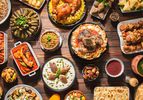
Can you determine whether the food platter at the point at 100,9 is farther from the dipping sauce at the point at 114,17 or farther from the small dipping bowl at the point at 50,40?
the small dipping bowl at the point at 50,40

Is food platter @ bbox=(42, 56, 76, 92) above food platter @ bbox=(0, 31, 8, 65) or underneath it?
underneath

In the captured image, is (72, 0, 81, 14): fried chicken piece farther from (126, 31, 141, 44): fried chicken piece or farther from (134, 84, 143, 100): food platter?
(134, 84, 143, 100): food platter

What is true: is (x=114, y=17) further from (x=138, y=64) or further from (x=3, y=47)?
(x=3, y=47)

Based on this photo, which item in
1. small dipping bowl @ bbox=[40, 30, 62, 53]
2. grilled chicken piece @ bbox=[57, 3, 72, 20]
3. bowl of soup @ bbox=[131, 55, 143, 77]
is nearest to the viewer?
bowl of soup @ bbox=[131, 55, 143, 77]

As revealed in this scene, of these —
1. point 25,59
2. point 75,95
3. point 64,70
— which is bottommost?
point 75,95

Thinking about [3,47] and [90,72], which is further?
[3,47]

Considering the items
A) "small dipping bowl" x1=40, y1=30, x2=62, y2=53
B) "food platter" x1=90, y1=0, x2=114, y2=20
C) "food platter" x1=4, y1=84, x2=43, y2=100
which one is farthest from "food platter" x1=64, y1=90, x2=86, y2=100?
"food platter" x1=90, y1=0, x2=114, y2=20

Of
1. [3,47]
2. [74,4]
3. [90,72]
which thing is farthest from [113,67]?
[3,47]
